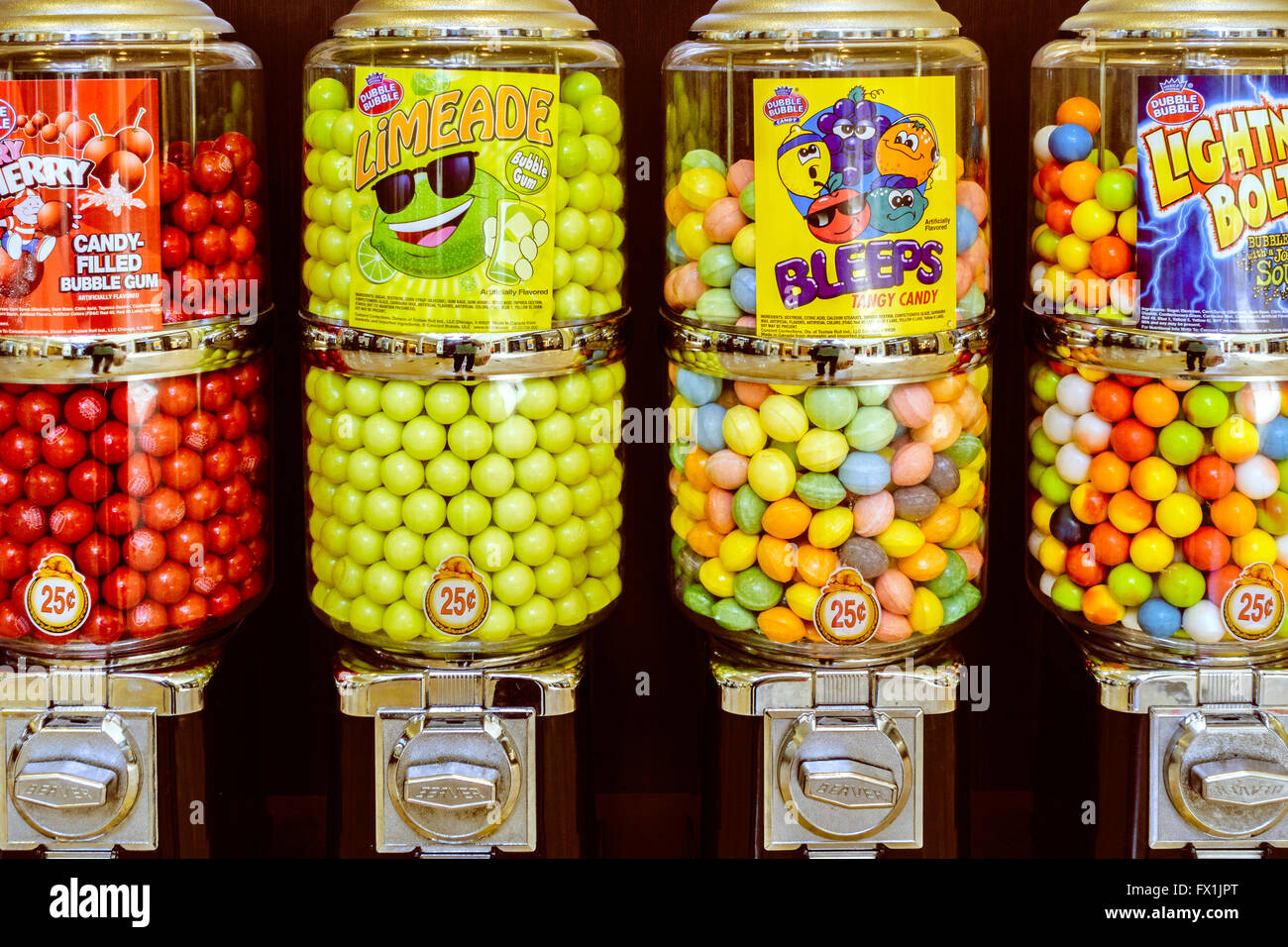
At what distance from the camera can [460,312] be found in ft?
5.15

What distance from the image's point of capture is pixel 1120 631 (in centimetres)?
166

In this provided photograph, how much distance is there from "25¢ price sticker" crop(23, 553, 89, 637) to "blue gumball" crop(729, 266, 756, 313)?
80cm

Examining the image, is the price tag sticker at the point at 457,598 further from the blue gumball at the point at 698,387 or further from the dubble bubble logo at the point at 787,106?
the dubble bubble logo at the point at 787,106

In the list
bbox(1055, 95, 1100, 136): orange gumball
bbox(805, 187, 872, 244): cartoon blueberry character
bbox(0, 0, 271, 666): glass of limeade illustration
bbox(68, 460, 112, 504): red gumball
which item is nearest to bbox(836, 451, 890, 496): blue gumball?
bbox(805, 187, 872, 244): cartoon blueberry character

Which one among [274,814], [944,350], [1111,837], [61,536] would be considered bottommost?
[274,814]

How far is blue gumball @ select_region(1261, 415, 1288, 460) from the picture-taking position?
1586mm

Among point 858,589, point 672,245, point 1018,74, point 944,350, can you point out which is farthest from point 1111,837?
point 1018,74

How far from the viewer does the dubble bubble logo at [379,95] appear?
61.3 inches

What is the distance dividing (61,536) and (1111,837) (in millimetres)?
1227

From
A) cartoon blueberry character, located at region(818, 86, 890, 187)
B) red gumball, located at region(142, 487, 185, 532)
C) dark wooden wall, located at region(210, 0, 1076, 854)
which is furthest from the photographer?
dark wooden wall, located at region(210, 0, 1076, 854)

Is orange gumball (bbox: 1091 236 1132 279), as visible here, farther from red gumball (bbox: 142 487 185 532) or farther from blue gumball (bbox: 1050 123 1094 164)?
red gumball (bbox: 142 487 185 532)

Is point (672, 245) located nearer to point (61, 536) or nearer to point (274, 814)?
point (61, 536)

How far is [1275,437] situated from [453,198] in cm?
94

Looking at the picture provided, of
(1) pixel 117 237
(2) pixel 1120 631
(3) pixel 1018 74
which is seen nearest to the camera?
(1) pixel 117 237
